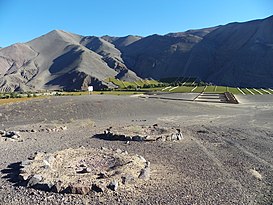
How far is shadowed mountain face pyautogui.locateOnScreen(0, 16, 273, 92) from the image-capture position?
11206cm

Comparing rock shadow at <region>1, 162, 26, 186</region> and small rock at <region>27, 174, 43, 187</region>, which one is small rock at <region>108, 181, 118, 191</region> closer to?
small rock at <region>27, 174, 43, 187</region>

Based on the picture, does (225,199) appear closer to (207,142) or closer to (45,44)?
(207,142)

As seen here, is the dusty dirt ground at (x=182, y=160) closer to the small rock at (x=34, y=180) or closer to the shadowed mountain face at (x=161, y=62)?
the small rock at (x=34, y=180)

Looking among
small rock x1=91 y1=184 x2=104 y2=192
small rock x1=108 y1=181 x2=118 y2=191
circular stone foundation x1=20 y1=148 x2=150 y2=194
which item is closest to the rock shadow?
circular stone foundation x1=20 y1=148 x2=150 y2=194

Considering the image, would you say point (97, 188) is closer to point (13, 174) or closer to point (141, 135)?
point (13, 174)

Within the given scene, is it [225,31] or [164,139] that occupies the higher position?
[225,31]

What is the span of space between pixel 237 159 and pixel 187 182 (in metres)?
4.22

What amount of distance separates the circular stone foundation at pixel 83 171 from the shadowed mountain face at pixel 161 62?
81.5 meters

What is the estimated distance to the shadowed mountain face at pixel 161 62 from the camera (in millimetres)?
112062

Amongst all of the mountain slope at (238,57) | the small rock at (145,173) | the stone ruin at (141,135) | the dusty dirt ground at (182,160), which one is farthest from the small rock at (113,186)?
the mountain slope at (238,57)

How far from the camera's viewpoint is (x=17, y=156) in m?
14.7

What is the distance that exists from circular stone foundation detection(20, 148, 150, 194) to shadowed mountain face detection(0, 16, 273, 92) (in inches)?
3208

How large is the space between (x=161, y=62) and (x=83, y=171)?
462 ft

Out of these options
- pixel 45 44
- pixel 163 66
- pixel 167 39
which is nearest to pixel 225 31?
pixel 167 39
